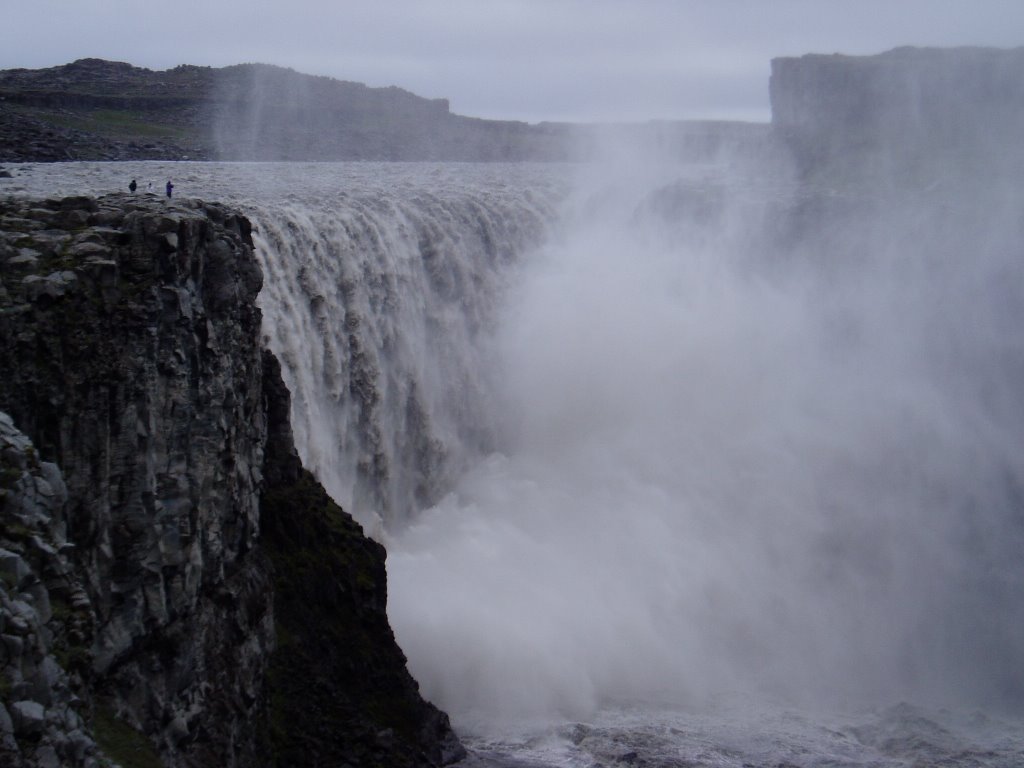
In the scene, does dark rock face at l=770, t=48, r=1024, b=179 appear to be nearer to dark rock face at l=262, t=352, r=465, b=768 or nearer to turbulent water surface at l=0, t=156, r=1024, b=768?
turbulent water surface at l=0, t=156, r=1024, b=768

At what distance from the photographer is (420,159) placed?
67250 mm

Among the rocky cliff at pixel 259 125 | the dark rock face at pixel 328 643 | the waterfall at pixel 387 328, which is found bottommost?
the dark rock face at pixel 328 643

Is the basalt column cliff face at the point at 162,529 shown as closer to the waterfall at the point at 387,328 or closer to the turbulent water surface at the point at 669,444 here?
the turbulent water surface at the point at 669,444

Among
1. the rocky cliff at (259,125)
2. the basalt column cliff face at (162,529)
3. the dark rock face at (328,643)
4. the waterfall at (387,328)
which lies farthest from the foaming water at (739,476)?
the rocky cliff at (259,125)

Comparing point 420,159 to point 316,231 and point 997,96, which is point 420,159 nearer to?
point 997,96

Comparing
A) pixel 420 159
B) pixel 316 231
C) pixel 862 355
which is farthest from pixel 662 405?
pixel 420 159

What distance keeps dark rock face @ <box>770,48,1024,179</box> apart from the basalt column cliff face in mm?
39283

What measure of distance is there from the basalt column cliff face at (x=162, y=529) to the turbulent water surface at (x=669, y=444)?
425cm

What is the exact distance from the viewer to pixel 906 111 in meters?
58.3

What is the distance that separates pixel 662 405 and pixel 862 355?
24.3 feet

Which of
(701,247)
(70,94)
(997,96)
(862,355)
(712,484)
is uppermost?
(997,96)

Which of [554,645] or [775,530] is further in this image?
A: [775,530]

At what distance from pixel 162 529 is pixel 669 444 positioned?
73.1 feet

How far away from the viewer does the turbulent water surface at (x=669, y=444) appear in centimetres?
2344
